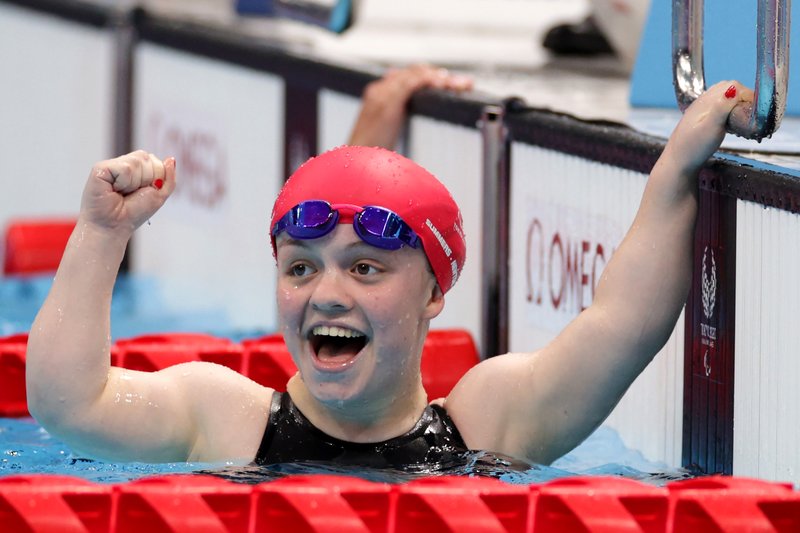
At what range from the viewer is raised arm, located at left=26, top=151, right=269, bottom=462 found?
8.15ft

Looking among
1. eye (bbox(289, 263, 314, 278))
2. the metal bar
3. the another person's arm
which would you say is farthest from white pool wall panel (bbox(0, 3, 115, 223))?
eye (bbox(289, 263, 314, 278))

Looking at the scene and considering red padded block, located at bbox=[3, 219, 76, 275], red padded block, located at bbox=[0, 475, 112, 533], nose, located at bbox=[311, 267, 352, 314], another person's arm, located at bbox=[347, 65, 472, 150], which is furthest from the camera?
red padded block, located at bbox=[3, 219, 76, 275]

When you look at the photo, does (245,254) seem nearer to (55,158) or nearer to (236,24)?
(236,24)

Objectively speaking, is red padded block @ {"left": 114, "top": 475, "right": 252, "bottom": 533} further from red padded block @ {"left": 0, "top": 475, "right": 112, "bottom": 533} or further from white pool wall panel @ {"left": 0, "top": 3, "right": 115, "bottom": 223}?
white pool wall panel @ {"left": 0, "top": 3, "right": 115, "bottom": 223}

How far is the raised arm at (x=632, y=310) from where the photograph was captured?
2598mm

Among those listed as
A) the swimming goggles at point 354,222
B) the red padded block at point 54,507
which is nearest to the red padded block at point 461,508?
the red padded block at point 54,507

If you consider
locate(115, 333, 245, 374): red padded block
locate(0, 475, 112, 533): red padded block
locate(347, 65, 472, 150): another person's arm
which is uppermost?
locate(347, 65, 472, 150): another person's arm

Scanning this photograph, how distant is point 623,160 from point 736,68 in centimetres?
38

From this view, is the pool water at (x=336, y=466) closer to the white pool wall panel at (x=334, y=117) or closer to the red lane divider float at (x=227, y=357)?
the red lane divider float at (x=227, y=357)

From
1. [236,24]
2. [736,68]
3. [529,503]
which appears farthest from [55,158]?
[529,503]

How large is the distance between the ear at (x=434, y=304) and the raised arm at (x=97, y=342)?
0.44 metres

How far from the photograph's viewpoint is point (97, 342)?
8.25 feet

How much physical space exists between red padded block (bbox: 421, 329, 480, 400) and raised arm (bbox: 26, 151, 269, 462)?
100 centimetres

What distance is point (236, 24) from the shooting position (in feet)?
20.7
